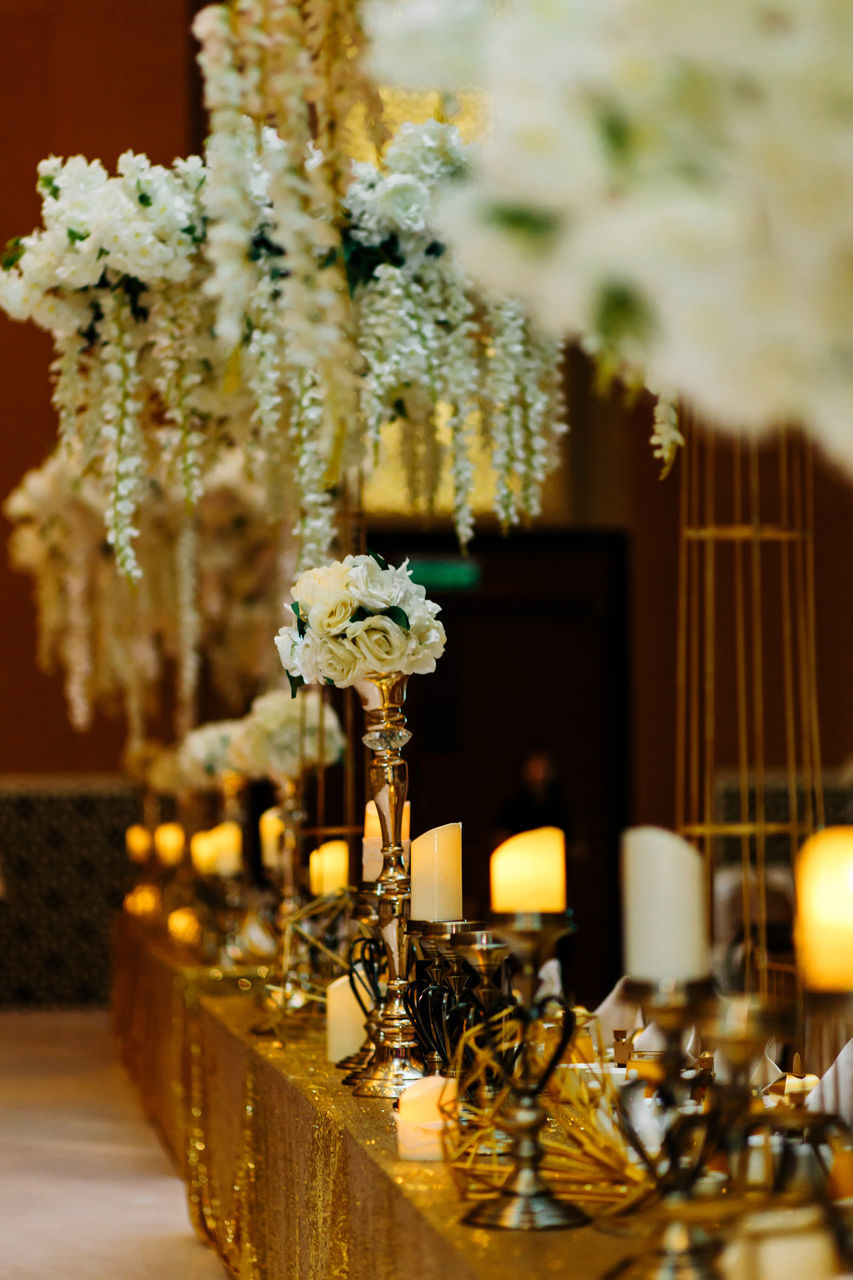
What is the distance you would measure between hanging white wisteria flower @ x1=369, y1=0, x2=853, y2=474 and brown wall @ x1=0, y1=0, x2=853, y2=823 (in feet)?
27.1

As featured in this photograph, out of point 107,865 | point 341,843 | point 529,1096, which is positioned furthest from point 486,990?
point 107,865

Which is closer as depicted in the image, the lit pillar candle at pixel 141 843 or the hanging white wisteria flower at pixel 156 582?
the hanging white wisteria flower at pixel 156 582

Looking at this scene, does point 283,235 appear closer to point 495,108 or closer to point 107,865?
point 495,108

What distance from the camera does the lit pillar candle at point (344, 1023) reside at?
2.85m

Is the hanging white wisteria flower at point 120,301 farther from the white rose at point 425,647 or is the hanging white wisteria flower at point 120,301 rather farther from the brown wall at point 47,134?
the brown wall at point 47,134

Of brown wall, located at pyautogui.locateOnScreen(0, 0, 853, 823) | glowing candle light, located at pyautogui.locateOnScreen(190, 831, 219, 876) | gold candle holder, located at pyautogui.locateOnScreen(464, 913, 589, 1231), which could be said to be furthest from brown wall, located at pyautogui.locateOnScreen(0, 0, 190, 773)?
gold candle holder, located at pyautogui.locateOnScreen(464, 913, 589, 1231)

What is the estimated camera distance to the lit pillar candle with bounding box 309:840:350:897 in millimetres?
3650

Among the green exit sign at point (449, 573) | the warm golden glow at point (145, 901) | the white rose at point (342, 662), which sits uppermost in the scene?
the green exit sign at point (449, 573)

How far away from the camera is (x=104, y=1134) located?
5758 mm

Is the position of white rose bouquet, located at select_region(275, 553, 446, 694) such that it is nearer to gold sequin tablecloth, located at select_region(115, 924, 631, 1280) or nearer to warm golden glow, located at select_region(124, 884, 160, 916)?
gold sequin tablecloth, located at select_region(115, 924, 631, 1280)

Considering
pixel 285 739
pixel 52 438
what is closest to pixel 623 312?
pixel 285 739

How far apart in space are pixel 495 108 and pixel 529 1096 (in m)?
1.01

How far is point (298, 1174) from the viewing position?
257 cm

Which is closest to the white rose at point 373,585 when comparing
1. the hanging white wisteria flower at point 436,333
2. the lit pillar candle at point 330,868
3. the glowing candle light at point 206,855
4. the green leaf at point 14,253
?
the hanging white wisteria flower at point 436,333
